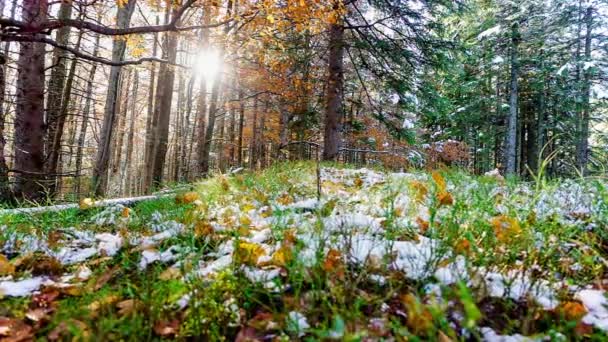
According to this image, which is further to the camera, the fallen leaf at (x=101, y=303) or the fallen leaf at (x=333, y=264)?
the fallen leaf at (x=333, y=264)

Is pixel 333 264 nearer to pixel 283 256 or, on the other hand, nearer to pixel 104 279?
pixel 283 256

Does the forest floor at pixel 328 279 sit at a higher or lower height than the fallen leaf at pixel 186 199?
lower

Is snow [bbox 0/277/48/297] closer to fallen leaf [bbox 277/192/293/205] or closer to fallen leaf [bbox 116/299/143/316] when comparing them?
fallen leaf [bbox 116/299/143/316]

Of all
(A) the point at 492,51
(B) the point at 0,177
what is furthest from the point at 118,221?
(A) the point at 492,51

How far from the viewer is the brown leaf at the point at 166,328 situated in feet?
4.04

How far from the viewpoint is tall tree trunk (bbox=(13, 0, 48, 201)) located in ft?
18.8

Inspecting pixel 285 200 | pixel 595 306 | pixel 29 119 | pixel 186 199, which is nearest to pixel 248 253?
pixel 595 306

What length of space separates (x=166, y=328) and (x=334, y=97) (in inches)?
327

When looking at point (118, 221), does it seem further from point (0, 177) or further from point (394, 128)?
point (394, 128)

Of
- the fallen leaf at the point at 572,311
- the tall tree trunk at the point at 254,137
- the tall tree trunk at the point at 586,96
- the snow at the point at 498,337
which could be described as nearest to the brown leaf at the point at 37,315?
the snow at the point at 498,337

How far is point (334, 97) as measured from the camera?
359 inches

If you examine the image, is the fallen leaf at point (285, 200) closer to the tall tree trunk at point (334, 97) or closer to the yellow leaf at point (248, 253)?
the yellow leaf at point (248, 253)

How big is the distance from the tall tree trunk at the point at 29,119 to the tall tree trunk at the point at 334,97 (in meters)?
5.67

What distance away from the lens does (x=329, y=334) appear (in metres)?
1.10
